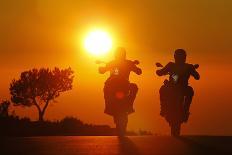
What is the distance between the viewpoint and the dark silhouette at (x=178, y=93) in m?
19.7

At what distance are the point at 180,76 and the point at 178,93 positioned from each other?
0.42 meters

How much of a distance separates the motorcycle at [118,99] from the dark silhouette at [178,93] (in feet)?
4.82

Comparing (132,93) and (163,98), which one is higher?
(132,93)

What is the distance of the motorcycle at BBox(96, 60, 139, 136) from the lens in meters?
21.0

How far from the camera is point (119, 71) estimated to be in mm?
21375

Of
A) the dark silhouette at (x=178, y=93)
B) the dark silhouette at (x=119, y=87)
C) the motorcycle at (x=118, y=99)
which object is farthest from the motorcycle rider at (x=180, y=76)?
the dark silhouette at (x=119, y=87)

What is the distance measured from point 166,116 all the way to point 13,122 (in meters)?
32.5

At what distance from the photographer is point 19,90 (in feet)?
303

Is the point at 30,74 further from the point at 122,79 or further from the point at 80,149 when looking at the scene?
the point at 80,149

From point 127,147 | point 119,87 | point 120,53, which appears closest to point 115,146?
point 127,147

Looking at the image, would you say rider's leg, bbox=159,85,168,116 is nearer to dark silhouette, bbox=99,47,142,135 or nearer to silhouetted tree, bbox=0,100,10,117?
dark silhouette, bbox=99,47,142,135

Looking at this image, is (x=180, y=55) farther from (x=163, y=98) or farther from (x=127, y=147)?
(x=127, y=147)

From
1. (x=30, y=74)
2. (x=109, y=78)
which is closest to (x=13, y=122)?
(x=109, y=78)

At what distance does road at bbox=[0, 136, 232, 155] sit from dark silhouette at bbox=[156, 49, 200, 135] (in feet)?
9.03
